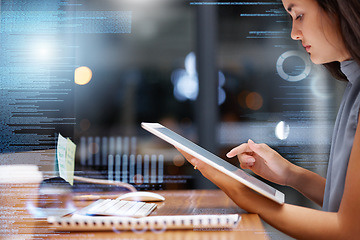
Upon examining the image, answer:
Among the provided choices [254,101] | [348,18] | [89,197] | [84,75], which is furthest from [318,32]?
[84,75]

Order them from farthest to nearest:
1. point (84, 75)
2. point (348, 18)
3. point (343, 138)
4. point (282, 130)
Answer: point (84, 75), point (282, 130), point (343, 138), point (348, 18)

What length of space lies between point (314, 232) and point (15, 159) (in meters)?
0.62

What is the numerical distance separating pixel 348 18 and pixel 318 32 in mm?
88

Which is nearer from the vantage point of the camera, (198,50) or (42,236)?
(42,236)

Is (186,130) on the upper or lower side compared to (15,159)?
lower

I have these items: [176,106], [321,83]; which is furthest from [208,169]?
[176,106]

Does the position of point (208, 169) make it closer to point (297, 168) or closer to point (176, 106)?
point (297, 168)

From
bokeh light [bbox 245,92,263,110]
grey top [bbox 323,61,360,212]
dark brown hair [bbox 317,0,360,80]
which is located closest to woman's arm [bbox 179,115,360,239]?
grey top [bbox 323,61,360,212]

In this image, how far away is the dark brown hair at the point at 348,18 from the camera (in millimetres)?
769

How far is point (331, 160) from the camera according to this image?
943 millimetres

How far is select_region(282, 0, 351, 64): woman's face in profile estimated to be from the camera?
2.76ft

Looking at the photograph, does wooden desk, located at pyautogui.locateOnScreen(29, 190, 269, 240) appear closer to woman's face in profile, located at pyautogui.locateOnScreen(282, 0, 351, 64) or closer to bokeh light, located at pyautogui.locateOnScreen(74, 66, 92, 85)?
woman's face in profile, located at pyautogui.locateOnScreen(282, 0, 351, 64)

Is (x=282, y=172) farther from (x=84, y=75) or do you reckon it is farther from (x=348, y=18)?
(x=84, y=75)

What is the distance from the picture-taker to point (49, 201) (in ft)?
2.69
